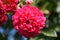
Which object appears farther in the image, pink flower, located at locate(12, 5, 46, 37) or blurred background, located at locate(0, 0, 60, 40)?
blurred background, located at locate(0, 0, 60, 40)

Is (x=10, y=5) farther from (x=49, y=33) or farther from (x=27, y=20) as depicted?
(x=49, y=33)

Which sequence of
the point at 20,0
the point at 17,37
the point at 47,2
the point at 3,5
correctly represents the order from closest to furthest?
the point at 3,5, the point at 20,0, the point at 17,37, the point at 47,2

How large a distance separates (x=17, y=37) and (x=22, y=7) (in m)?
0.36

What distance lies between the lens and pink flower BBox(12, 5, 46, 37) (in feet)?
5.04

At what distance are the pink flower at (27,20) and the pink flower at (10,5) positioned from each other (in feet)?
0.10

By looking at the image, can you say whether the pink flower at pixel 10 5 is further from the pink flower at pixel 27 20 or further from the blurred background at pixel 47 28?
the blurred background at pixel 47 28

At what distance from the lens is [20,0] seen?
1629mm

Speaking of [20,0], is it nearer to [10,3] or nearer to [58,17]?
[10,3]

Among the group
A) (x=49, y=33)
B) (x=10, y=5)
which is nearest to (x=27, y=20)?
(x=10, y=5)

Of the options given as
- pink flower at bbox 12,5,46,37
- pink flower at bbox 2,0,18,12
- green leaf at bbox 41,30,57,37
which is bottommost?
green leaf at bbox 41,30,57,37

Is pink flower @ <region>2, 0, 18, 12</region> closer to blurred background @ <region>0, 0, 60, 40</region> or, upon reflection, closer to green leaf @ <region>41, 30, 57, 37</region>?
blurred background @ <region>0, 0, 60, 40</region>

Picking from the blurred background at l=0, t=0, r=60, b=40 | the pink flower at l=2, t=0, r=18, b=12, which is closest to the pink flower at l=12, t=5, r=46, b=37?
the pink flower at l=2, t=0, r=18, b=12

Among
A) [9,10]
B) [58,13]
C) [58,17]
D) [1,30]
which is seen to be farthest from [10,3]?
[58,13]

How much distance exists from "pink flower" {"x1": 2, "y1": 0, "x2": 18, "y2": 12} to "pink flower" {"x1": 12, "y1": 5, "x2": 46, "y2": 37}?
0.10 ft
